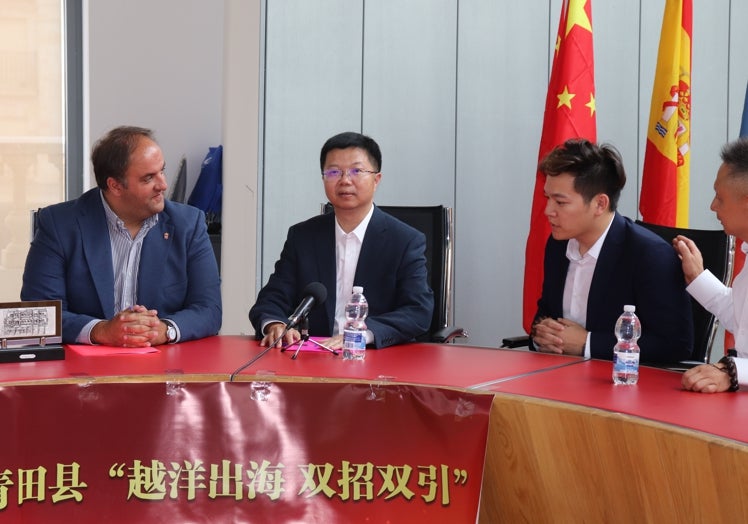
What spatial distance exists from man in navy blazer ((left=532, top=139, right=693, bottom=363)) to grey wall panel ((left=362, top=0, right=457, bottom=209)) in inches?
68.2

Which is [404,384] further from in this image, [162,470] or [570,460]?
[162,470]

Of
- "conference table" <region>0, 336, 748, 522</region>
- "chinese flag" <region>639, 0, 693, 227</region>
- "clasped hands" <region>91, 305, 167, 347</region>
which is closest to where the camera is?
"conference table" <region>0, 336, 748, 522</region>

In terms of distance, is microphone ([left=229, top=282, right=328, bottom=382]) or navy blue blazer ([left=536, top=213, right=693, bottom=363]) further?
navy blue blazer ([left=536, top=213, right=693, bottom=363])

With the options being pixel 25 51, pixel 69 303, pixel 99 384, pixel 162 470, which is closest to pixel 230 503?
pixel 162 470

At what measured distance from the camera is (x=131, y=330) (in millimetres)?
2531

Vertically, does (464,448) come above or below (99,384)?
below

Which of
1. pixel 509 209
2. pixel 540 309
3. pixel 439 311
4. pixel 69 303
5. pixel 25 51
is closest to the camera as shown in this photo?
pixel 69 303

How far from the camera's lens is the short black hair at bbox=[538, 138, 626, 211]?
2738 millimetres

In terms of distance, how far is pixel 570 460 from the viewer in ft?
6.31

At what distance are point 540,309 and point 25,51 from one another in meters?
4.30

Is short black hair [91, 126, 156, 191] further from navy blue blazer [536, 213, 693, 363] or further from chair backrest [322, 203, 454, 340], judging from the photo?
navy blue blazer [536, 213, 693, 363]

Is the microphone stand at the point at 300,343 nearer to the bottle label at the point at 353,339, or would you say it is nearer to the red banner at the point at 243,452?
the bottle label at the point at 353,339

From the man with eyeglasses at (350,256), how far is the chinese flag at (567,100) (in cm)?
124

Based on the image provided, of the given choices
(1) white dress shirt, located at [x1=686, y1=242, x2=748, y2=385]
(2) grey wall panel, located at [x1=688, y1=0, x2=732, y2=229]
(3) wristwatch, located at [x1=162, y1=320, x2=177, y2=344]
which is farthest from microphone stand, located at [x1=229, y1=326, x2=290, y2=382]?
(2) grey wall panel, located at [x1=688, y1=0, x2=732, y2=229]
